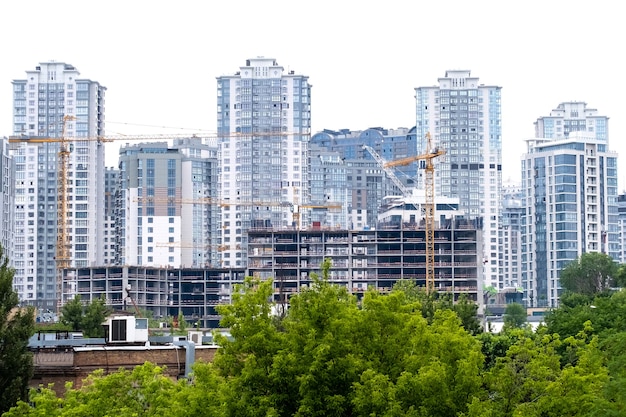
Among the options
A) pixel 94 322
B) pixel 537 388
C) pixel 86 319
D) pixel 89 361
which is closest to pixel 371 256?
A: pixel 86 319

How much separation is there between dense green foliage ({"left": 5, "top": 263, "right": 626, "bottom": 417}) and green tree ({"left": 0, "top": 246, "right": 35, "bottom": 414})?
3870 mm

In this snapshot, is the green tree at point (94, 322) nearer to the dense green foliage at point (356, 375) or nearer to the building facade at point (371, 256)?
the dense green foliage at point (356, 375)

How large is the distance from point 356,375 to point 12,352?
1376 centimetres

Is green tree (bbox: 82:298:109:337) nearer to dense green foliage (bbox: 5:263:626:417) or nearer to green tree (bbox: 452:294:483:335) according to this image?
green tree (bbox: 452:294:483:335)

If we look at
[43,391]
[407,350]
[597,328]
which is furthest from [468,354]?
[597,328]

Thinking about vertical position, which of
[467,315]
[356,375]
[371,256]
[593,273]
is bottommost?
[467,315]

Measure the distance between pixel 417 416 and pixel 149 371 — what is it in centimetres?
995

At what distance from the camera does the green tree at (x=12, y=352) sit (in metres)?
45.2

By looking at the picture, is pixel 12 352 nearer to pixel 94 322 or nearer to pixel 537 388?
pixel 537 388

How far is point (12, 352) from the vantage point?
45688 millimetres

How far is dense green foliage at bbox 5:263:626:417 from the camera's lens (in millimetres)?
36844

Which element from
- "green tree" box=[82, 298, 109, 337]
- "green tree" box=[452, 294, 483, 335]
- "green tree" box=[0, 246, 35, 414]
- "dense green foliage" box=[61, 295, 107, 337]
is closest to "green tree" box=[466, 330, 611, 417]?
"green tree" box=[0, 246, 35, 414]

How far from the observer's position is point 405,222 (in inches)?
7790

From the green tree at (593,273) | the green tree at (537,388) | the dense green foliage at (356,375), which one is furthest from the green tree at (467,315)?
the green tree at (593,273)
